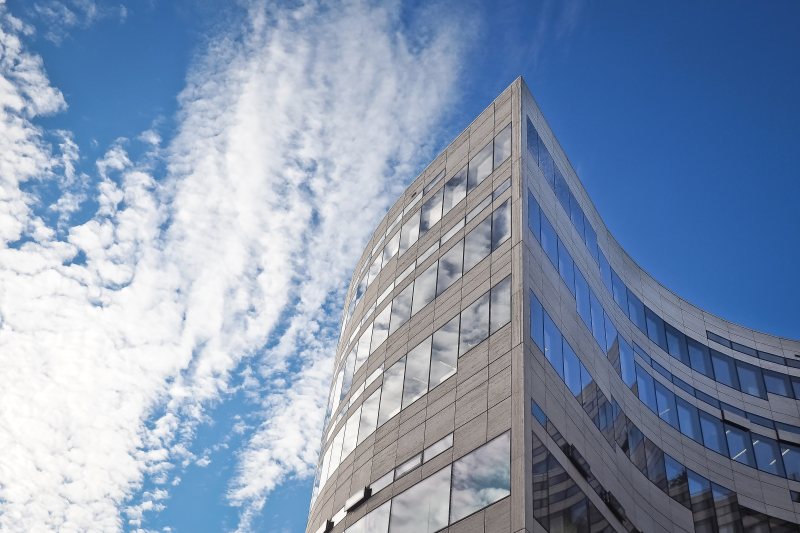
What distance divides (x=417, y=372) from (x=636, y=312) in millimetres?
15832

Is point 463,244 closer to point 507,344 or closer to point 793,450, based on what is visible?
point 507,344

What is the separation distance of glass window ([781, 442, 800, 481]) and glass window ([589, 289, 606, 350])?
45.2 ft

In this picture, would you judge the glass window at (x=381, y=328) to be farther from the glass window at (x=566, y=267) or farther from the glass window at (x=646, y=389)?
the glass window at (x=646, y=389)

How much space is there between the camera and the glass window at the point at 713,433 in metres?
37.3

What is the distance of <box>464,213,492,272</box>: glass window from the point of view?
29.0 m

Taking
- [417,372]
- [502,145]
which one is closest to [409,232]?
[502,145]

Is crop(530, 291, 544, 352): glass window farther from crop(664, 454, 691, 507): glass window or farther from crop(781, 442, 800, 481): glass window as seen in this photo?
crop(781, 442, 800, 481): glass window

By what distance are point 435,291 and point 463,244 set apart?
2230mm

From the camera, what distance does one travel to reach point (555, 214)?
31.6 metres

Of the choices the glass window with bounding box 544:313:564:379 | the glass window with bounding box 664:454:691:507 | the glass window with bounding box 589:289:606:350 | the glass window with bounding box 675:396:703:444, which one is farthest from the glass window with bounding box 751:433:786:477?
the glass window with bounding box 544:313:564:379

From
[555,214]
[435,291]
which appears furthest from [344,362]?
[555,214]

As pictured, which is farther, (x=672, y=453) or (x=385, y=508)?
(x=672, y=453)

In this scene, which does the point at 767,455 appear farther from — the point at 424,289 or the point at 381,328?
the point at 381,328

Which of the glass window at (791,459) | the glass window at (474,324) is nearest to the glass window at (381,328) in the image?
the glass window at (474,324)
